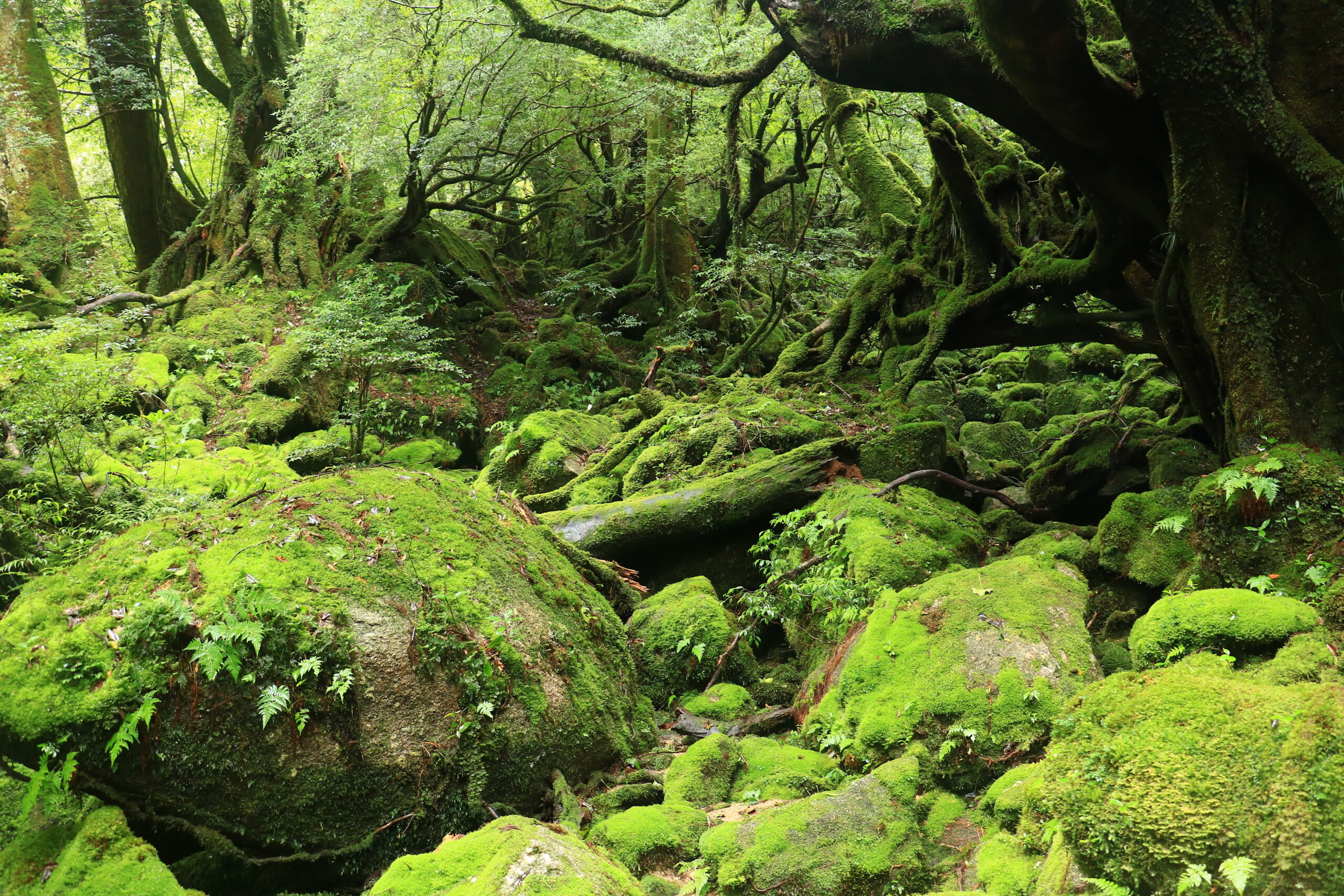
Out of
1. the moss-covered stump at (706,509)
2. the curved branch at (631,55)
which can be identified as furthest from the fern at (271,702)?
the curved branch at (631,55)

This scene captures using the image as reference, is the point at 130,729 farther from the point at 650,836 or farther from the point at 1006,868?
the point at 1006,868

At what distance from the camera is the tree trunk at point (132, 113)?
1425 cm

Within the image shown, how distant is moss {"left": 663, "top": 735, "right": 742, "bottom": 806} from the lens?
430 cm

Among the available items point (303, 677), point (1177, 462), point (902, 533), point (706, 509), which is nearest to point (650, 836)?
point (303, 677)

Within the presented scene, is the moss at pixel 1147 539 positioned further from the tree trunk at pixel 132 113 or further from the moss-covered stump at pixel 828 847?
the tree trunk at pixel 132 113

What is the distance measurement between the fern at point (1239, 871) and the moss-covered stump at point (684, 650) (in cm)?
396

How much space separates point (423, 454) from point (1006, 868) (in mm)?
9898

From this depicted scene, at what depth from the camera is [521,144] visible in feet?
51.1

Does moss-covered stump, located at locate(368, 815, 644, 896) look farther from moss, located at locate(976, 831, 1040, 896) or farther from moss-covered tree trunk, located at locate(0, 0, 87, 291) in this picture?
moss-covered tree trunk, located at locate(0, 0, 87, 291)

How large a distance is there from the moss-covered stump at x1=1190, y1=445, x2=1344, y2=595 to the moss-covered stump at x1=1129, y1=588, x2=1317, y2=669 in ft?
1.85

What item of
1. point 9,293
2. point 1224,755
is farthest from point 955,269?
point 9,293

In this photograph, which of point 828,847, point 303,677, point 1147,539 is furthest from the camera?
point 1147,539

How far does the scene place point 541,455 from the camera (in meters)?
9.99

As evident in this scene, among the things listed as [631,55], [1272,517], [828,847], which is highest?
[631,55]
